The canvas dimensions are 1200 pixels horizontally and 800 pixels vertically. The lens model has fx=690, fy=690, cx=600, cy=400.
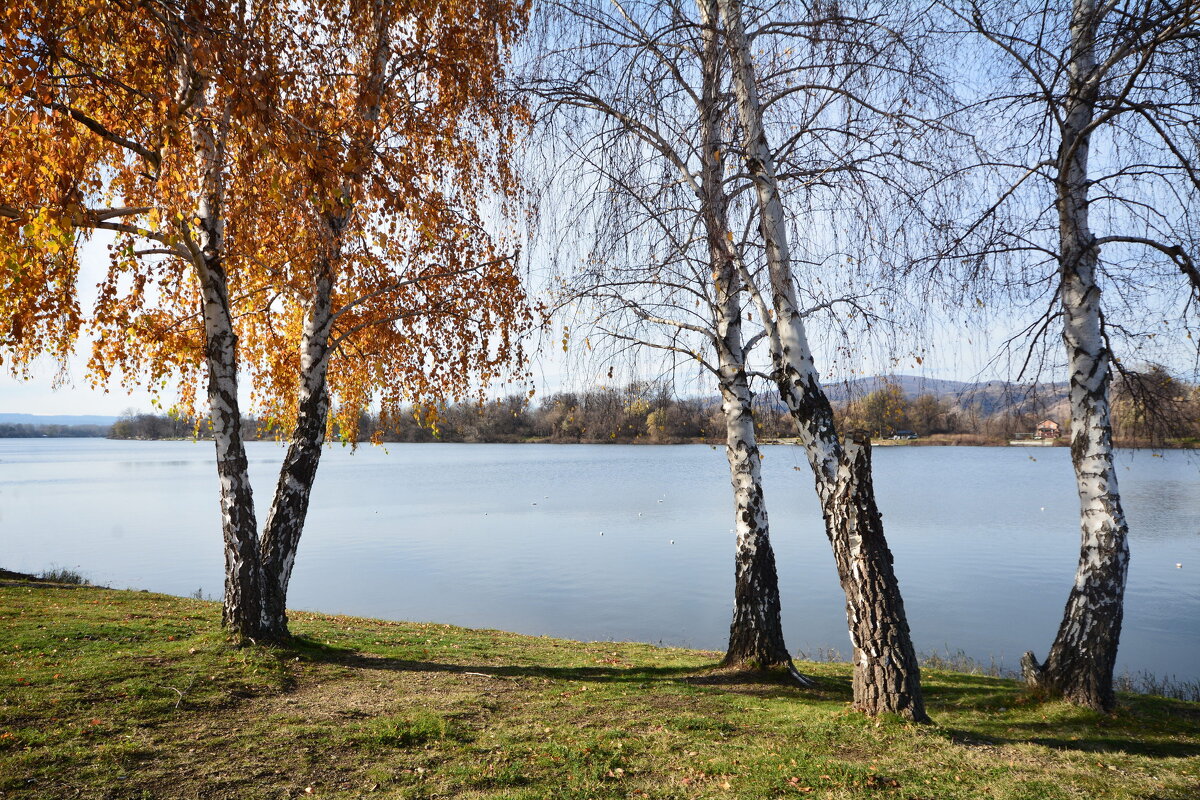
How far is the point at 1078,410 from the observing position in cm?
698

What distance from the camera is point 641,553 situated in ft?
70.9

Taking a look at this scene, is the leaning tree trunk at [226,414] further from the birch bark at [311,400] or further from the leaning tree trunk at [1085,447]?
the leaning tree trunk at [1085,447]

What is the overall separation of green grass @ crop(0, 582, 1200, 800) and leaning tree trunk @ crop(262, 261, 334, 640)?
2.10 feet

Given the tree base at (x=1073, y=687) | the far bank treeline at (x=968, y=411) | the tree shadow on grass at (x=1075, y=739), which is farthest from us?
the far bank treeline at (x=968, y=411)

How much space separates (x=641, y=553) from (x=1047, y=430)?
1512 cm

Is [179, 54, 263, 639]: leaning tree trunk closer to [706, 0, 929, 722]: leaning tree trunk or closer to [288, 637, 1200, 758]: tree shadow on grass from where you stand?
[288, 637, 1200, 758]: tree shadow on grass

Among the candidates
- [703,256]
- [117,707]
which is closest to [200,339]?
[117,707]

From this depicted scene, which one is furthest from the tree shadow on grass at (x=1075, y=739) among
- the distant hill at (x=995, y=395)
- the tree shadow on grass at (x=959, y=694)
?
the distant hill at (x=995, y=395)

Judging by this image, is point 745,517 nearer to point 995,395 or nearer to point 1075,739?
point 995,395

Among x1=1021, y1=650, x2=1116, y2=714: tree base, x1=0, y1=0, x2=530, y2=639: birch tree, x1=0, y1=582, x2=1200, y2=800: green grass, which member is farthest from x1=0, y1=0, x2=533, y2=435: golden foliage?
x1=1021, y1=650, x2=1116, y2=714: tree base

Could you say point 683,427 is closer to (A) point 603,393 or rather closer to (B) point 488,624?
(A) point 603,393

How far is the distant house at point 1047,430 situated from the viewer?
7477mm

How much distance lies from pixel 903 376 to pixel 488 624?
10700 mm

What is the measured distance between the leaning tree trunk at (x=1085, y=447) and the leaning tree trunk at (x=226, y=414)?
8.29 m
